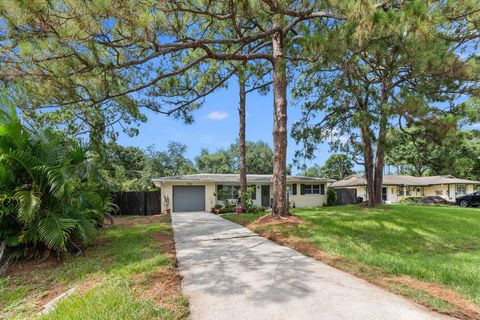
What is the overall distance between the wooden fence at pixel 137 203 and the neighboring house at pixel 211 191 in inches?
26.9

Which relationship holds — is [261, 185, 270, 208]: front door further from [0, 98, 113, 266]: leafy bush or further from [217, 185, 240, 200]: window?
[0, 98, 113, 266]: leafy bush

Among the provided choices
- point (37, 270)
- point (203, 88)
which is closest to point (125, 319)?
point (37, 270)

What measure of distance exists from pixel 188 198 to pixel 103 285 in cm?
1424

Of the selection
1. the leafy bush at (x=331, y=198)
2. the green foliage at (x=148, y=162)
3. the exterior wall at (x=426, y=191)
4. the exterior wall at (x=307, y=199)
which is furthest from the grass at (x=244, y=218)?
the exterior wall at (x=426, y=191)

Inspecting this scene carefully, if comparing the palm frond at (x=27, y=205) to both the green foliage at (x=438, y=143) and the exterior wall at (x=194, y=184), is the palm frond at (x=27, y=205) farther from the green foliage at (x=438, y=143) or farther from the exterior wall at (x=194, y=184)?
the exterior wall at (x=194, y=184)

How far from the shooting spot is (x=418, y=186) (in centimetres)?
3095

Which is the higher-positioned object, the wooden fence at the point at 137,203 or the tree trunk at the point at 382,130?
the tree trunk at the point at 382,130

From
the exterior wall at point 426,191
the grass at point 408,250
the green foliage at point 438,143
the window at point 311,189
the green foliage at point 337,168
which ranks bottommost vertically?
the grass at point 408,250

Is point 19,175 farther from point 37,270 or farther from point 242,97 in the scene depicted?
point 242,97

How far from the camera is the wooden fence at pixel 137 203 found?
1711 cm

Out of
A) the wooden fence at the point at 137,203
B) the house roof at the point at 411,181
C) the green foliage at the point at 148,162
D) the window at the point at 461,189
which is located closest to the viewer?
the wooden fence at the point at 137,203

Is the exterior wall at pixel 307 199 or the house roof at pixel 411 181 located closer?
the exterior wall at pixel 307 199

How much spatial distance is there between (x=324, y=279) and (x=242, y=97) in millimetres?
11455

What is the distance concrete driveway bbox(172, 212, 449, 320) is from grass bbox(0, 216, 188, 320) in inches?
11.8
